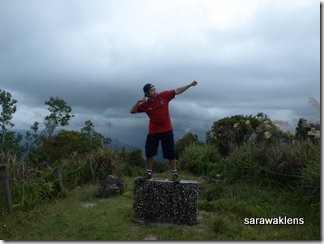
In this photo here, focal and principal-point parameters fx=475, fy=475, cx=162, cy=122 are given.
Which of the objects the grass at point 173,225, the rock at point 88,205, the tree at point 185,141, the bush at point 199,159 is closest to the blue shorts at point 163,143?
the grass at point 173,225

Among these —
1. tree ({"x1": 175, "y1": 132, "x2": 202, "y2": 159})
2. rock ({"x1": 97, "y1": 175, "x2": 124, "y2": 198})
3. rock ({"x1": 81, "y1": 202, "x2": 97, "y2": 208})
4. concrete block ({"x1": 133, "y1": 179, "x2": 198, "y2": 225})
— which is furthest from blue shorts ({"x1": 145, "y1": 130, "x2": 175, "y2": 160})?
tree ({"x1": 175, "y1": 132, "x2": 202, "y2": 159})

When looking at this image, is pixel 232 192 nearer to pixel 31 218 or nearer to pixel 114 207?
pixel 114 207

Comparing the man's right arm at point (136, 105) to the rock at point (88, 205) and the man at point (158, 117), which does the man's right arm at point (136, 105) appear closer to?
the man at point (158, 117)

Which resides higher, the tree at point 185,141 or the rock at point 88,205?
the tree at point 185,141

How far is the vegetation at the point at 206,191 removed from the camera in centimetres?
739

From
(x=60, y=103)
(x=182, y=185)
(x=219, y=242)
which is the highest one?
(x=60, y=103)

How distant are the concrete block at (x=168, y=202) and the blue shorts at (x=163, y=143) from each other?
0.48 m

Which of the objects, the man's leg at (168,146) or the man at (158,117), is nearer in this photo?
the man at (158,117)

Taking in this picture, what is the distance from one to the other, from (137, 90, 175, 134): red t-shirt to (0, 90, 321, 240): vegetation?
5.28 ft

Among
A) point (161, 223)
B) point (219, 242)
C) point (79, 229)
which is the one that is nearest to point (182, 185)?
point (161, 223)

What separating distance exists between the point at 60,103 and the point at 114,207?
1659 cm

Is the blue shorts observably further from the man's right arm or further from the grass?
the grass

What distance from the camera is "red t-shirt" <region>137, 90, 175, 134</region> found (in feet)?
25.2

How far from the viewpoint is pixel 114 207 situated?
355 inches
